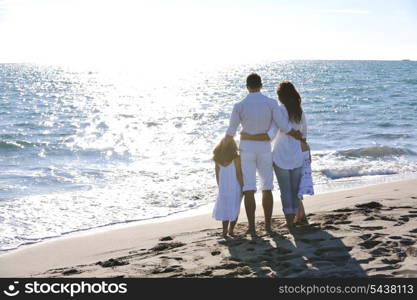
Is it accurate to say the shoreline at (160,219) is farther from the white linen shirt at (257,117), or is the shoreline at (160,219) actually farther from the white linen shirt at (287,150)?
the white linen shirt at (257,117)

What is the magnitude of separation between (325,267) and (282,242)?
40.4 inches

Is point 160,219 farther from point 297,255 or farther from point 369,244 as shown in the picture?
point 369,244

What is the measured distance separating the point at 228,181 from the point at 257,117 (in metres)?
0.85

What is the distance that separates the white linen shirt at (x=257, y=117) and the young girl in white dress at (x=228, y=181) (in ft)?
0.65

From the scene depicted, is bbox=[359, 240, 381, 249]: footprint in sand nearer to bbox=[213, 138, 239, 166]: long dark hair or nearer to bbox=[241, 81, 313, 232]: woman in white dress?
bbox=[241, 81, 313, 232]: woman in white dress

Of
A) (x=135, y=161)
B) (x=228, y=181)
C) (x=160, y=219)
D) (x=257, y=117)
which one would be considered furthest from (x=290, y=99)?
(x=135, y=161)

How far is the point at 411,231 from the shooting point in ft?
20.5

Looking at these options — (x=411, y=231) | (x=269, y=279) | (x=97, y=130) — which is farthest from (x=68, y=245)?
(x=97, y=130)

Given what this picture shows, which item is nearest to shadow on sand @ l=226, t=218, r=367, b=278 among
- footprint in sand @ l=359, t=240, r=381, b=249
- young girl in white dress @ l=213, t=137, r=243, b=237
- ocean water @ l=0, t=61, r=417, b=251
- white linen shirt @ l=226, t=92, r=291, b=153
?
footprint in sand @ l=359, t=240, r=381, b=249

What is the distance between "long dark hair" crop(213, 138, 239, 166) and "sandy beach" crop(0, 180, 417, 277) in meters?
0.91

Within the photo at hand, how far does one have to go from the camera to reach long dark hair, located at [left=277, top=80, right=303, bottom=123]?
6672 millimetres

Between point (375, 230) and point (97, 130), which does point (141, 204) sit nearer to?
point (375, 230)

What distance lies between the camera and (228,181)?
681 centimetres

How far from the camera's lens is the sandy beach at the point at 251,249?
5.40 meters
